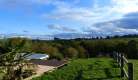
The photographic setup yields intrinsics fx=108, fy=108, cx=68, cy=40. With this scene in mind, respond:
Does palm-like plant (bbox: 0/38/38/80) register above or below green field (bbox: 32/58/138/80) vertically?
above

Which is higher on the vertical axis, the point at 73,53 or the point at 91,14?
the point at 91,14

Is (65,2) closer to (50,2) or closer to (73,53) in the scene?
(50,2)

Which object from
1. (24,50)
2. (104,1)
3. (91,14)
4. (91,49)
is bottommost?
(91,49)

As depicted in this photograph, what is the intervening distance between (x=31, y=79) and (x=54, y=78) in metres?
0.93

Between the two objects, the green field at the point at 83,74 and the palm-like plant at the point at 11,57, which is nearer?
the palm-like plant at the point at 11,57

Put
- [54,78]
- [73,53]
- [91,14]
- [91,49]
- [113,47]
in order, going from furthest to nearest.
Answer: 1. [91,49]
2. [113,47]
3. [73,53]
4. [91,14]
5. [54,78]

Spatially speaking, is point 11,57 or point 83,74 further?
point 83,74

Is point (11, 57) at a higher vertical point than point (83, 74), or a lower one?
higher

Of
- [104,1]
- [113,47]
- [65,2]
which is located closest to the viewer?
[104,1]

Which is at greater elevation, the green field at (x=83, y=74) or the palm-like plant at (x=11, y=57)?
the palm-like plant at (x=11, y=57)

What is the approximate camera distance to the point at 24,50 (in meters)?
4.41

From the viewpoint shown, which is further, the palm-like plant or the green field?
the green field

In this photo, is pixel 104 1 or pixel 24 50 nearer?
pixel 24 50

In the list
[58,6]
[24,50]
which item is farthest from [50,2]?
[24,50]
